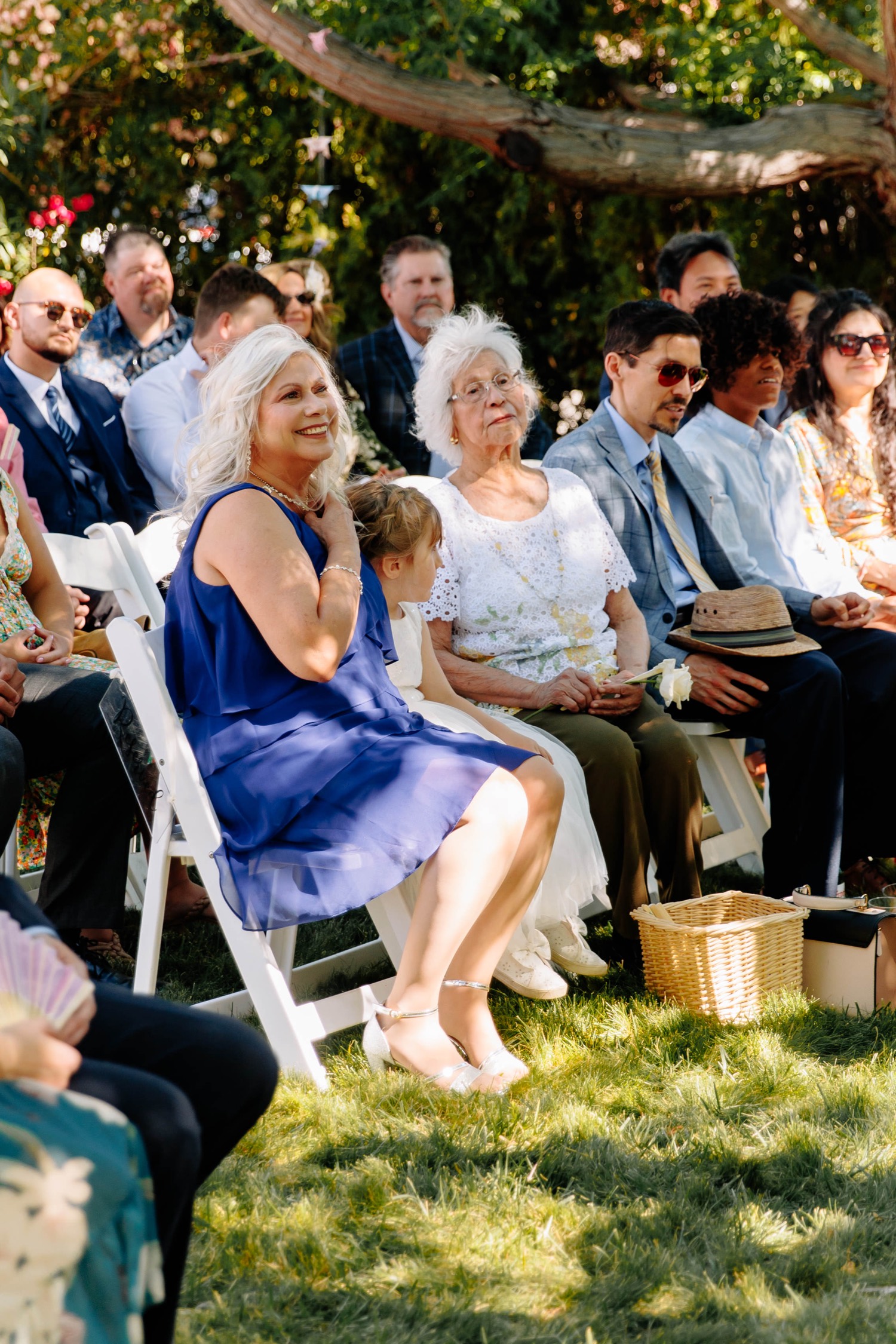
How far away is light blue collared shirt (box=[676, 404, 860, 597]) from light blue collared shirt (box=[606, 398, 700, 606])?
0.51 ft

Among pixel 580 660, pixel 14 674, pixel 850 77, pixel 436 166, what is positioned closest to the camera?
pixel 14 674

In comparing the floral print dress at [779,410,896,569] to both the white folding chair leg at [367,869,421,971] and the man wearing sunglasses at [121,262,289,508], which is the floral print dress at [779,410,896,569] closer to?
the man wearing sunglasses at [121,262,289,508]

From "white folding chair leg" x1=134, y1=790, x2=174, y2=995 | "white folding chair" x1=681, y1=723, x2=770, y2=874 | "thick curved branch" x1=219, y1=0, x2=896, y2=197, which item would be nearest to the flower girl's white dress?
"white folding chair leg" x1=134, y1=790, x2=174, y2=995

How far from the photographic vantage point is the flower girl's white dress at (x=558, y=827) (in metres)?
3.40

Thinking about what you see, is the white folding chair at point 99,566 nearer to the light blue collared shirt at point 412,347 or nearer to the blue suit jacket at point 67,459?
the blue suit jacket at point 67,459

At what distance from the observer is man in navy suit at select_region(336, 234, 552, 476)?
5.62 m

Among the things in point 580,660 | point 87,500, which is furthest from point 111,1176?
point 87,500

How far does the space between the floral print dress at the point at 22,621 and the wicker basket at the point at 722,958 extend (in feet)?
5.30

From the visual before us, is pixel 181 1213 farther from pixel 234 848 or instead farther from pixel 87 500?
pixel 87 500

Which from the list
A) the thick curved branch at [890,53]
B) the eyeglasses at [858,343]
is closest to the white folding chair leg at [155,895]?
the eyeglasses at [858,343]

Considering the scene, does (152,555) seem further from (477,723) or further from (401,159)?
(401,159)

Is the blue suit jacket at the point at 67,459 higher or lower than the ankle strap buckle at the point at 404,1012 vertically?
higher

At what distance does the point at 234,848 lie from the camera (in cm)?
294

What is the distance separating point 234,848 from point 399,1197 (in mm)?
846
